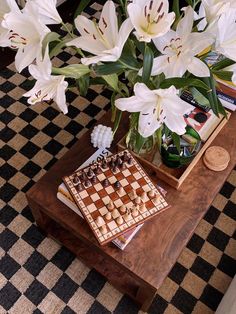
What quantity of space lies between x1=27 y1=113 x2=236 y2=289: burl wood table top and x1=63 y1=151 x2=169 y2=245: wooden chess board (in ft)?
0.19

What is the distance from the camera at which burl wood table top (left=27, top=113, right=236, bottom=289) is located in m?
1.03

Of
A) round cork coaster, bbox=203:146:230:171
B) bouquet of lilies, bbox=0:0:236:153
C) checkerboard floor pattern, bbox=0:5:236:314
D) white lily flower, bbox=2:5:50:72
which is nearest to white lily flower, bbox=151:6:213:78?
bouquet of lilies, bbox=0:0:236:153

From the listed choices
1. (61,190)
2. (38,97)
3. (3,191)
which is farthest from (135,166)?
(3,191)

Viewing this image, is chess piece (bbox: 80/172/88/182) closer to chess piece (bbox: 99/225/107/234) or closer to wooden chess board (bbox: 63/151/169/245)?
wooden chess board (bbox: 63/151/169/245)

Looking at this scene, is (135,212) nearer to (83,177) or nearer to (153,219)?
(153,219)

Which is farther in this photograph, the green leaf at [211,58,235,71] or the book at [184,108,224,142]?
the book at [184,108,224,142]

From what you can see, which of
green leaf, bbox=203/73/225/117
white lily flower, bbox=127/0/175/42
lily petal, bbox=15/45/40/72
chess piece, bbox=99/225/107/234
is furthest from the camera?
chess piece, bbox=99/225/107/234

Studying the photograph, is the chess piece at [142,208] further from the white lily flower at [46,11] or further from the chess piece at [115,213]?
the white lily flower at [46,11]

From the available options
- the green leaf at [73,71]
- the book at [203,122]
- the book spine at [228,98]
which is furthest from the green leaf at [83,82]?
the book spine at [228,98]

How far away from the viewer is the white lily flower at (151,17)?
23.4 inches

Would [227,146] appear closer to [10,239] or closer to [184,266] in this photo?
[184,266]

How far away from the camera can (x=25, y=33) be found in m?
0.68

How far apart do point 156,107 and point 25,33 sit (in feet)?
0.98

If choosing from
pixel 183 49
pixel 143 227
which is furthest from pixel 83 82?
pixel 143 227
